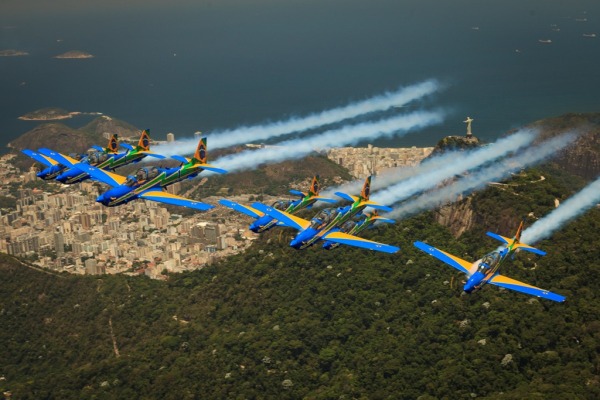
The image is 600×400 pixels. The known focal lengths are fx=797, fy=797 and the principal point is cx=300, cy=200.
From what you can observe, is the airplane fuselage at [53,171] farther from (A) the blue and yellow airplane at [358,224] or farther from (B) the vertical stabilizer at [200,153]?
(A) the blue and yellow airplane at [358,224]

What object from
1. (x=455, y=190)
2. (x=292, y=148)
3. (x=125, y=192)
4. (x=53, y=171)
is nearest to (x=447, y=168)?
(x=455, y=190)

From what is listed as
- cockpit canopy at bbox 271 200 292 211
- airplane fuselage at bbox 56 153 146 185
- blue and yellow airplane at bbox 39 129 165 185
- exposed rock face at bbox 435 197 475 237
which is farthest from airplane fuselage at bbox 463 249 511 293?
exposed rock face at bbox 435 197 475 237

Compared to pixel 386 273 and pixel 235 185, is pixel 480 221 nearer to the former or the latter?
pixel 386 273

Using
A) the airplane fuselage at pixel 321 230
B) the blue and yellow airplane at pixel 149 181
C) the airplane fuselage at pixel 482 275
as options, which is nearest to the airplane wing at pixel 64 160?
the blue and yellow airplane at pixel 149 181

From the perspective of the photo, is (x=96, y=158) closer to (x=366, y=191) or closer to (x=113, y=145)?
(x=113, y=145)

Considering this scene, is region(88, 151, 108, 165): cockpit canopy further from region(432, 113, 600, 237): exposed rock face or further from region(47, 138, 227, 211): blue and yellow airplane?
region(432, 113, 600, 237): exposed rock face
